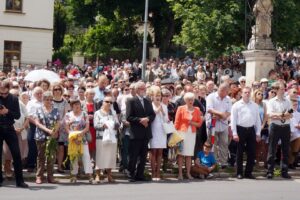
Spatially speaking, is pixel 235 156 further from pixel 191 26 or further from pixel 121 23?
pixel 121 23

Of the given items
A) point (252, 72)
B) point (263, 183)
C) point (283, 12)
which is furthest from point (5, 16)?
point (263, 183)

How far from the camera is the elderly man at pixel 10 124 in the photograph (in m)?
12.0

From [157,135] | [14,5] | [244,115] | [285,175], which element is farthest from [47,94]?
[14,5]

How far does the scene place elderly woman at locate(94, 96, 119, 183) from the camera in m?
13.1

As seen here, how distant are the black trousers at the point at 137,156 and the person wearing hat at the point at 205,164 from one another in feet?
4.34

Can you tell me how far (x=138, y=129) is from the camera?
13438 millimetres

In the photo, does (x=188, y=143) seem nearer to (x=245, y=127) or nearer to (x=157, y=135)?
(x=157, y=135)

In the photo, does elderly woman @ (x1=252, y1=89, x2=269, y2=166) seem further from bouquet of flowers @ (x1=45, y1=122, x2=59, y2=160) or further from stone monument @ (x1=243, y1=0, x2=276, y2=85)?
stone monument @ (x1=243, y1=0, x2=276, y2=85)

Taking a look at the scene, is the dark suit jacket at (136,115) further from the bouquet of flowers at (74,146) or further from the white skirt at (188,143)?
the bouquet of flowers at (74,146)

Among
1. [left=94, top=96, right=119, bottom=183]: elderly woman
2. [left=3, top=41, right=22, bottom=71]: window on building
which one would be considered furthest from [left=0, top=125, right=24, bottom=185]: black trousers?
[left=3, top=41, right=22, bottom=71]: window on building

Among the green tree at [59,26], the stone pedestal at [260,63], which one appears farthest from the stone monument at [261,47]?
the green tree at [59,26]

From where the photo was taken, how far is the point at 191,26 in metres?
35.7

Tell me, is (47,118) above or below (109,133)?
above

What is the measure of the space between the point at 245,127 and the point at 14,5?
104 ft
